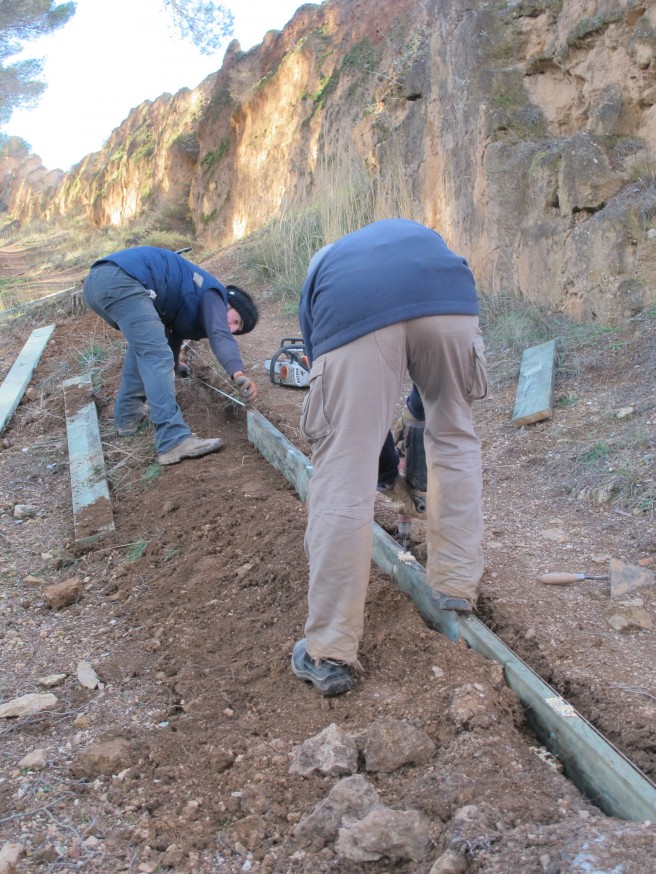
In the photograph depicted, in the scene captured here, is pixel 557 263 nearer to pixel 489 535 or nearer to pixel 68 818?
pixel 489 535

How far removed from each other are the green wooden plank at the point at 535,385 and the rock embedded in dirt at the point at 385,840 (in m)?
3.57

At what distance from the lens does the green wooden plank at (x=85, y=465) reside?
14.5 ft

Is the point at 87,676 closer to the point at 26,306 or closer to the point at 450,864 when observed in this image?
the point at 450,864

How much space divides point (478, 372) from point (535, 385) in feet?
9.61

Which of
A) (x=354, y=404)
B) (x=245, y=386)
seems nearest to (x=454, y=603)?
(x=354, y=404)

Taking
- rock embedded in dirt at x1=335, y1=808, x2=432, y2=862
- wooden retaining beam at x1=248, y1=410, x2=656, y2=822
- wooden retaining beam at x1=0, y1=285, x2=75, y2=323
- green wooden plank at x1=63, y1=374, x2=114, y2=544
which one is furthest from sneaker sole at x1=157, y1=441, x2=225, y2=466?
wooden retaining beam at x1=0, y1=285, x2=75, y2=323

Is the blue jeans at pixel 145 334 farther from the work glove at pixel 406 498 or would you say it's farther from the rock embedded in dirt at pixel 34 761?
the rock embedded in dirt at pixel 34 761

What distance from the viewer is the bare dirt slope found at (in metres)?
1.92

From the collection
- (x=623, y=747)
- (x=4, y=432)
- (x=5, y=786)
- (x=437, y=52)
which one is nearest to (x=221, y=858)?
(x=5, y=786)

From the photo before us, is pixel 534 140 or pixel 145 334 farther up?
pixel 534 140

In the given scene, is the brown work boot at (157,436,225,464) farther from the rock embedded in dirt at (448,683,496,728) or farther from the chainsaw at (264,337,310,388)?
the rock embedded in dirt at (448,683,496,728)

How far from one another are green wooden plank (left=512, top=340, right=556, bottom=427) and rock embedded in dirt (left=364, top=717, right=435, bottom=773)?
125 inches

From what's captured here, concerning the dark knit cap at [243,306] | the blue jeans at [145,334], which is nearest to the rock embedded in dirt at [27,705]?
the blue jeans at [145,334]

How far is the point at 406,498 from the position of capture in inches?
129
